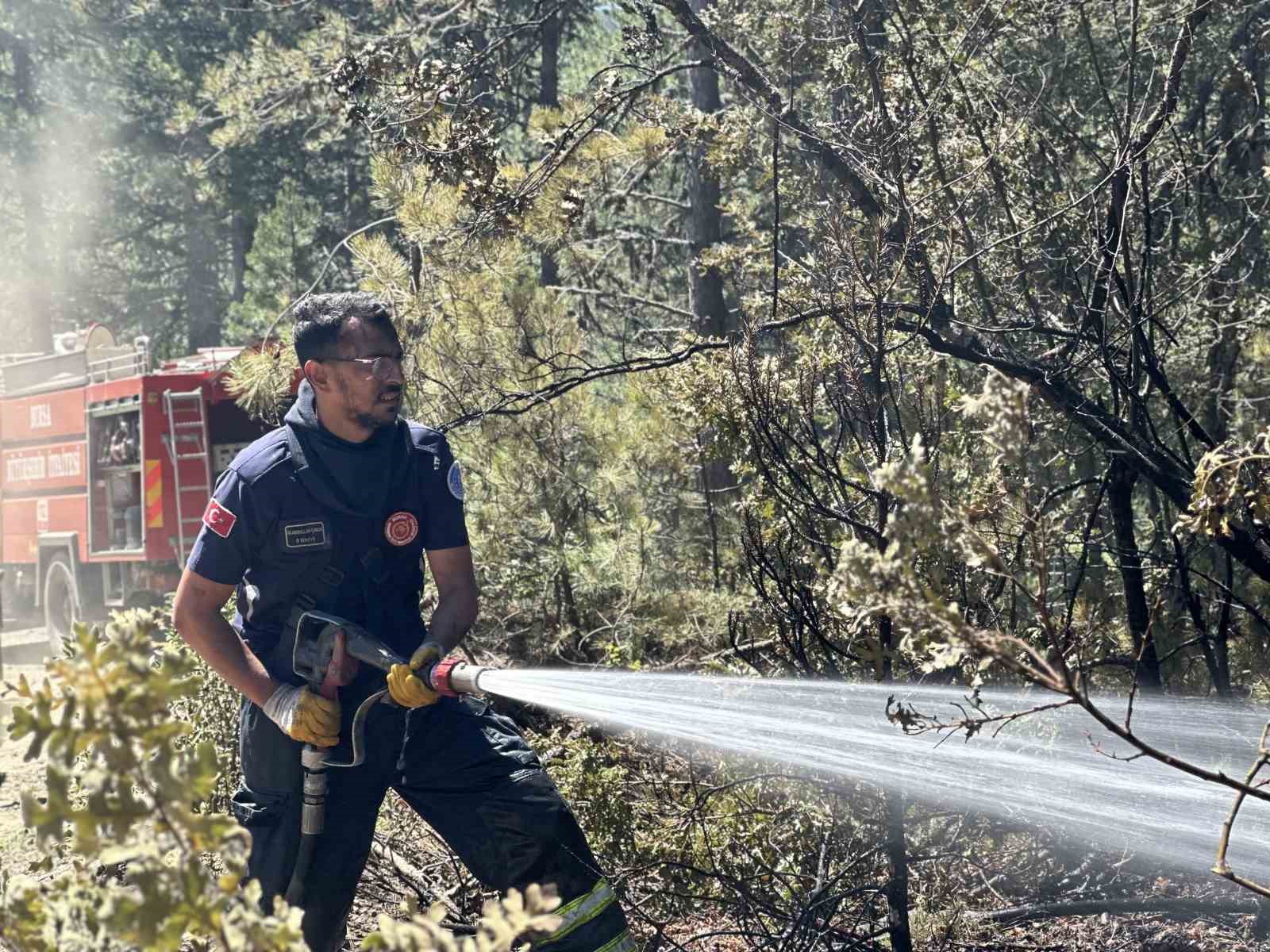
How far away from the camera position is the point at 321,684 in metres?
3.38

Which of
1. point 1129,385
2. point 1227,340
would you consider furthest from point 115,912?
point 1227,340

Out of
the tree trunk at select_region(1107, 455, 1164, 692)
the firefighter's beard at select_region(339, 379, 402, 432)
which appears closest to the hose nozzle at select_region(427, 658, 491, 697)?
the firefighter's beard at select_region(339, 379, 402, 432)

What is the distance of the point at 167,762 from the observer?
1450mm

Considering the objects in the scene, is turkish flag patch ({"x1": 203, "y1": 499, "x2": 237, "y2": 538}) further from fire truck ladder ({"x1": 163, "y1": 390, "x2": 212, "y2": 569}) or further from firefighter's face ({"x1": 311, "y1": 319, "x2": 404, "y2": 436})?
fire truck ladder ({"x1": 163, "y1": 390, "x2": 212, "y2": 569})

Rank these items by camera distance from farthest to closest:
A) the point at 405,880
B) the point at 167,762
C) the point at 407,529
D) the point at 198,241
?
the point at 198,241 → the point at 405,880 → the point at 407,529 → the point at 167,762

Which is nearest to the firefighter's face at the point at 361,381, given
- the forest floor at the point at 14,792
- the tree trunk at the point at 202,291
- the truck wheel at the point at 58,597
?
the forest floor at the point at 14,792

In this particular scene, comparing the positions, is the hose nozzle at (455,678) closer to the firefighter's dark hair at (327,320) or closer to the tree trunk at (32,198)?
the firefighter's dark hair at (327,320)

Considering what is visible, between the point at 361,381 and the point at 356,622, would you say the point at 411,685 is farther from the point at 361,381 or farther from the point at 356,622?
the point at 361,381

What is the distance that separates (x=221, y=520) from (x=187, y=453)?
8075 millimetres

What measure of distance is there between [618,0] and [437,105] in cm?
111

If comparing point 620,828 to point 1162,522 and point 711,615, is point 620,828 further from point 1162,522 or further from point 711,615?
point 1162,522

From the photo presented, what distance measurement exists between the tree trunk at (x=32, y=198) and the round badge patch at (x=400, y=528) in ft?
76.2

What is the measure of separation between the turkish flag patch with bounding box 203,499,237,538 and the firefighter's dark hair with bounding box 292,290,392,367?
0.47 m

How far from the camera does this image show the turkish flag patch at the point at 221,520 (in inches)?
134
